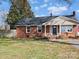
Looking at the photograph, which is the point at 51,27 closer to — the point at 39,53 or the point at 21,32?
the point at 21,32

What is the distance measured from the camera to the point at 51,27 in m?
51.2

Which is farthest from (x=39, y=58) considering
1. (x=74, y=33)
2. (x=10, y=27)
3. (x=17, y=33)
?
(x=10, y=27)

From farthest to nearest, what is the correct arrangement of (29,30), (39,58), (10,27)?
(10,27)
(29,30)
(39,58)

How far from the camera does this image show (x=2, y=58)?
1648cm

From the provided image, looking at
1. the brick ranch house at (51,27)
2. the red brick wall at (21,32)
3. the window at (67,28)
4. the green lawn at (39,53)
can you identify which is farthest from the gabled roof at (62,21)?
the green lawn at (39,53)

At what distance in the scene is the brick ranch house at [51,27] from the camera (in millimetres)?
50000

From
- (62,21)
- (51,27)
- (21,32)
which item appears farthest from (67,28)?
(21,32)

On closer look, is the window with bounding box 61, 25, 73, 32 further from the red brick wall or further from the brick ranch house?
the red brick wall

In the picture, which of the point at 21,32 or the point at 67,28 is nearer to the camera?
the point at 67,28

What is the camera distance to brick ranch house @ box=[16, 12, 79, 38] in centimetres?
5000

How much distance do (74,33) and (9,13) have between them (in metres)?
25.7

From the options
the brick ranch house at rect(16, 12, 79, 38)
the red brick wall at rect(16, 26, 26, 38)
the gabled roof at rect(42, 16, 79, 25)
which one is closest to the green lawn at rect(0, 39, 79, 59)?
the brick ranch house at rect(16, 12, 79, 38)

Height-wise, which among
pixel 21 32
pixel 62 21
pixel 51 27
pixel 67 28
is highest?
pixel 62 21

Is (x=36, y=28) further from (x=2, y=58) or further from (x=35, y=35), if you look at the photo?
(x=2, y=58)
